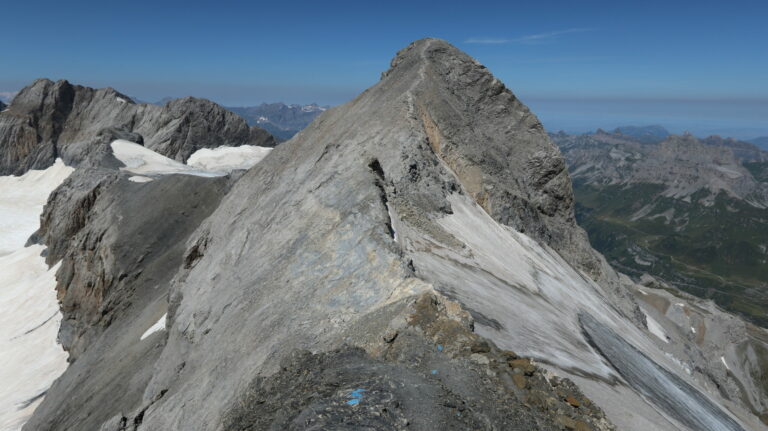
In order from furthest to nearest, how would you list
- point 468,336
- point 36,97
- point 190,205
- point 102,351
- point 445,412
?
point 36,97, point 190,205, point 102,351, point 468,336, point 445,412

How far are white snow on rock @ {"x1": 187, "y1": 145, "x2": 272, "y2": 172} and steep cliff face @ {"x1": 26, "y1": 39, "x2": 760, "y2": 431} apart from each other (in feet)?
206

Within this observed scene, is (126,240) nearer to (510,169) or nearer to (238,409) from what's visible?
(510,169)

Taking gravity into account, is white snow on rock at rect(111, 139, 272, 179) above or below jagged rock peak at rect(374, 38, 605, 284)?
below

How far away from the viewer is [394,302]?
37.7 ft

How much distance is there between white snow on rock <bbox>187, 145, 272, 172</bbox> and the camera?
100688 mm

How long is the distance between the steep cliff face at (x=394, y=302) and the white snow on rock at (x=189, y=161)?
109ft

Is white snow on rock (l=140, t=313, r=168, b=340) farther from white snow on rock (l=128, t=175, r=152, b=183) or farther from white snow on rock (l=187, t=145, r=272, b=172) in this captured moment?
white snow on rock (l=187, t=145, r=272, b=172)

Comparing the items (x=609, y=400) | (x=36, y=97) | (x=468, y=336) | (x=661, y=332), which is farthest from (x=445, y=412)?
(x=36, y=97)

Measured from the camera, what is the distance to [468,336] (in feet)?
33.0

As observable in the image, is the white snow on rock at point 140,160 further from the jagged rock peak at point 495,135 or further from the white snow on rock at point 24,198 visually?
the jagged rock peak at point 495,135

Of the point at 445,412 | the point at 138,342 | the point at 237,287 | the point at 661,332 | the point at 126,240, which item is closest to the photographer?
the point at 445,412

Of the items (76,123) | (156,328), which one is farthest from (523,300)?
(76,123)

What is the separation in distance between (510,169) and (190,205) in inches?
1278

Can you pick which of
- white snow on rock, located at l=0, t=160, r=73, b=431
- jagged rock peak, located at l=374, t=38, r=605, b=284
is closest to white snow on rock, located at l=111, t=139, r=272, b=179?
white snow on rock, located at l=0, t=160, r=73, b=431
